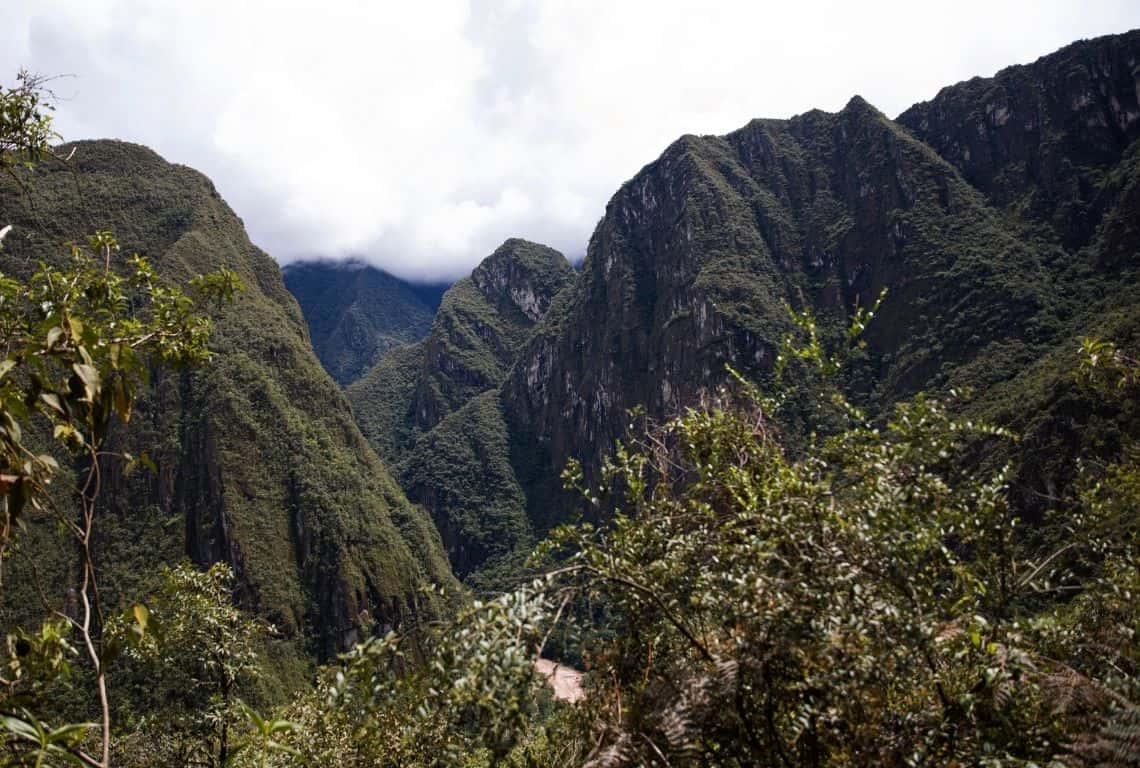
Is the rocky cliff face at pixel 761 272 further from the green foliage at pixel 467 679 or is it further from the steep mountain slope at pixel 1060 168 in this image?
the green foliage at pixel 467 679

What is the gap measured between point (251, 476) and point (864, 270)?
125 meters

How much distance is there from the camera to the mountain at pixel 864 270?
90562 mm

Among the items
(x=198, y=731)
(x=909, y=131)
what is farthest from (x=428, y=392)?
(x=198, y=731)

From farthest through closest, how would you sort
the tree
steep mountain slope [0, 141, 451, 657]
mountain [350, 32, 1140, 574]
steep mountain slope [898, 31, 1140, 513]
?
mountain [350, 32, 1140, 574] < steep mountain slope [0, 141, 451, 657] < steep mountain slope [898, 31, 1140, 513] < the tree

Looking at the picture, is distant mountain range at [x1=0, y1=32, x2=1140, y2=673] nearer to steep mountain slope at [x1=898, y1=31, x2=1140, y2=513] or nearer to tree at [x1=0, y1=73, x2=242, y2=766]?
steep mountain slope at [x1=898, y1=31, x2=1140, y2=513]

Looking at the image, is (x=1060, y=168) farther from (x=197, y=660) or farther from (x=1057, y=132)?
(x=197, y=660)

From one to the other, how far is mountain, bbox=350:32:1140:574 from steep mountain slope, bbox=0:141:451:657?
4728 centimetres

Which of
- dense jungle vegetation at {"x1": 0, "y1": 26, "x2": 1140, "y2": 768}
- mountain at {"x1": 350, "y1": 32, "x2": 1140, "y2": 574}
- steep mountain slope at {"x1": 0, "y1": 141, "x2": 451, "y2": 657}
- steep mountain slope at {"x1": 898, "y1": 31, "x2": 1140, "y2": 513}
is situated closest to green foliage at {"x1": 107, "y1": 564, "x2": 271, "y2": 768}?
dense jungle vegetation at {"x1": 0, "y1": 26, "x2": 1140, "y2": 768}

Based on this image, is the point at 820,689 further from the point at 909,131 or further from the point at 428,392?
the point at 428,392

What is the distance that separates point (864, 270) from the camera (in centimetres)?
12950

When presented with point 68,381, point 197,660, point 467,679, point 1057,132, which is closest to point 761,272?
point 1057,132

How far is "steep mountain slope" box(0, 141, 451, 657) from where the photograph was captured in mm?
87375

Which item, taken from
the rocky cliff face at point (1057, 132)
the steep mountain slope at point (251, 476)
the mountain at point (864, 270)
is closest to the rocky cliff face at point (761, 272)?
the mountain at point (864, 270)

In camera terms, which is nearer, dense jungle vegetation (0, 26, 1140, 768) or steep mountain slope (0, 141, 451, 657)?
dense jungle vegetation (0, 26, 1140, 768)
